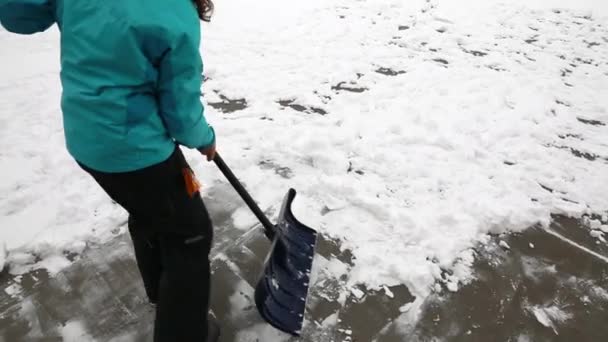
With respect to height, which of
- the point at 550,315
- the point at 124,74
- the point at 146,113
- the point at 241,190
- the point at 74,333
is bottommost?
the point at 74,333

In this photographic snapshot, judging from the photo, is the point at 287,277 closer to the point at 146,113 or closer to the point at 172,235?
the point at 172,235

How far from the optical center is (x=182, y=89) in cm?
110

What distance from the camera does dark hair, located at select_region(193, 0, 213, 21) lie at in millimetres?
1189

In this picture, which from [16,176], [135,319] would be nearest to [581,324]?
[135,319]

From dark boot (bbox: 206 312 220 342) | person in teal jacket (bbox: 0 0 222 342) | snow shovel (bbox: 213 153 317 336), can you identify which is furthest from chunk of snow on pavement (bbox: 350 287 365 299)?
person in teal jacket (bbox: 0 0 222 342)

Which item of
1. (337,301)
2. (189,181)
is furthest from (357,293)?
(189,181)

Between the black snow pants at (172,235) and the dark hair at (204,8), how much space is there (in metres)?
0.44

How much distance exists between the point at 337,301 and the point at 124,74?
56.3 inches

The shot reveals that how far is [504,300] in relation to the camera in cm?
200

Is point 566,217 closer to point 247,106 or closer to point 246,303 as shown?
point 246,303

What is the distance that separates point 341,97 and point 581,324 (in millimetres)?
2623

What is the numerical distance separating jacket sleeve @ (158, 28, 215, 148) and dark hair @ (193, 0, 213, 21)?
0.57 ft

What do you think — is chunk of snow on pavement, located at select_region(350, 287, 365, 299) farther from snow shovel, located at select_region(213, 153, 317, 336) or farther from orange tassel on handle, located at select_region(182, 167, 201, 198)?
orange tassel on handle, located at select_region(182, 167, 201, 198)

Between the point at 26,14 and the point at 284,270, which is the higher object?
the point at 26,14
